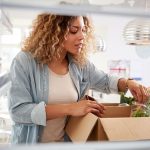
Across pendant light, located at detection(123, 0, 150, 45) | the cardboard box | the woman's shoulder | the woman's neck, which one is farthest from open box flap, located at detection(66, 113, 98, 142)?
pendant light, located at detection(123, 0, 150, 45)


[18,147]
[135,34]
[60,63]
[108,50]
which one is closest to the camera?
[18,147]

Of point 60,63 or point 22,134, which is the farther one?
point 60,63

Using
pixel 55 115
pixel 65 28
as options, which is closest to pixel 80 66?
pixel 65 28

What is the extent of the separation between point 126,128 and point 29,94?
1.59 ft

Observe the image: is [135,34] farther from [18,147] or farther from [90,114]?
[18,147]

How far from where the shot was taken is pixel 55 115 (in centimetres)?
121

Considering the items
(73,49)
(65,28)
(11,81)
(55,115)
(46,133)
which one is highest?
(65,28)

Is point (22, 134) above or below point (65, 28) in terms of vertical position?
below

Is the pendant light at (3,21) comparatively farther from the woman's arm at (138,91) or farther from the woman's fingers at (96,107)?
the woman's arm at (138,91)

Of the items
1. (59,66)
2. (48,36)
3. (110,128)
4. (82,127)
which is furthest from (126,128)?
(48,36)

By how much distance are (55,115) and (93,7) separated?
66 centimetres

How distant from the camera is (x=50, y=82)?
1345 millimetres

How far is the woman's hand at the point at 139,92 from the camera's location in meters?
1.45

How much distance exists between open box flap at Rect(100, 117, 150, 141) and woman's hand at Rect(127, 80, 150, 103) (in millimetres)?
364
